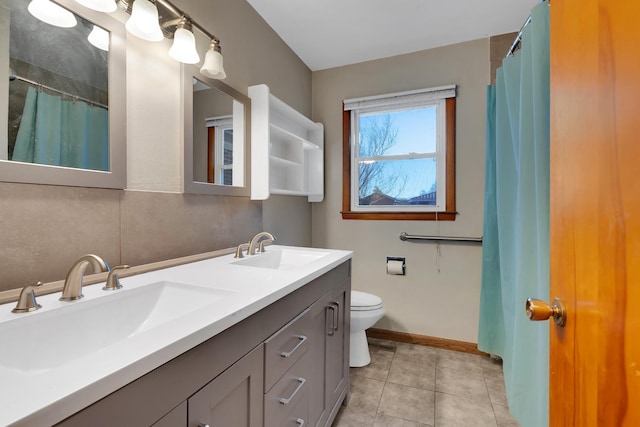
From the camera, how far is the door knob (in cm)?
60

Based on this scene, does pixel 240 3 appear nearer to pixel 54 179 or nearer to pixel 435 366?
pixel 54 179

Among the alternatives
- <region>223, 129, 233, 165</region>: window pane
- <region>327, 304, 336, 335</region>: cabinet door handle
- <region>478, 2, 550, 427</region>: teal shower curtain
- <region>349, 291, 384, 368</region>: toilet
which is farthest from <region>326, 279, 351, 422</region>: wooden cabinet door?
<region>223, 129, 233, 165</region>: window pane

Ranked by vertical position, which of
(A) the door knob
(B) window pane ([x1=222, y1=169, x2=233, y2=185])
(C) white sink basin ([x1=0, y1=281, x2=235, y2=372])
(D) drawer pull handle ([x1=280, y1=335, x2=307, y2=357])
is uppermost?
(B) window pane ([x1=222, y1=169, x2=233, y2=185])

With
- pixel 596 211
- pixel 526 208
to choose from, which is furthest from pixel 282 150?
pixel 596 211

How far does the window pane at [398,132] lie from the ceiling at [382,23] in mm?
493

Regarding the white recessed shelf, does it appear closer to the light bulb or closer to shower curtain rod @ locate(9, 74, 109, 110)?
the light bulb

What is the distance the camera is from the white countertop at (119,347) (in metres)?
0.39

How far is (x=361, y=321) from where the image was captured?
1949 mm

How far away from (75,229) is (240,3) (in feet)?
5.02

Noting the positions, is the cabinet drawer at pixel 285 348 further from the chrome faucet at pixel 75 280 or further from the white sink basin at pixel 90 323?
the chrome faucet at pixel 75 280

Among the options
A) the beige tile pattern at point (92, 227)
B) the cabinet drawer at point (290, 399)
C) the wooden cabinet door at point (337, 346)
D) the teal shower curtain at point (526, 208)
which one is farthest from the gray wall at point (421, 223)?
the cabinet drawer at point (290, 399)

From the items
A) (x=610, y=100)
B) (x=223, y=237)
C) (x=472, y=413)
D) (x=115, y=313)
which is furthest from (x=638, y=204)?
(x=472, y=413)

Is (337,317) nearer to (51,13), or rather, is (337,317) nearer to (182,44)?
(182,44)

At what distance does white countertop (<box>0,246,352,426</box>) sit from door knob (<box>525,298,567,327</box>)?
65cm
